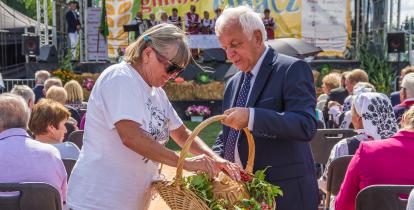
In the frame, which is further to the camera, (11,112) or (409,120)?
(11,112)

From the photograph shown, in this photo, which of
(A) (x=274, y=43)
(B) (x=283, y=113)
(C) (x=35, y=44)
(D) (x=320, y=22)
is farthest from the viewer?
(D) (x=320, y=22)

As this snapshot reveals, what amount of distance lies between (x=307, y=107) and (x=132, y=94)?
29.3 inches

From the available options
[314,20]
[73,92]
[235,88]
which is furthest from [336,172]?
[314,20]

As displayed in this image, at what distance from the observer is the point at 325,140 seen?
6152 millimetres

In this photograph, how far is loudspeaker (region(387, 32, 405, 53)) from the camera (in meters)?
17.4

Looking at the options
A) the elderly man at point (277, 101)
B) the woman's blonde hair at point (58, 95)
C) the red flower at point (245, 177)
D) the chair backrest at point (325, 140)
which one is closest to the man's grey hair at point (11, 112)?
the elderly man at point (277, 101)

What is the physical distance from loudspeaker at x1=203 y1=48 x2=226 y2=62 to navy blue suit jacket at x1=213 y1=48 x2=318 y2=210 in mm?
15035

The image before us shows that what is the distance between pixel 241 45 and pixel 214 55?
1534cm

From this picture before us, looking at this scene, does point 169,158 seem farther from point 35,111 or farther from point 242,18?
point 35,111

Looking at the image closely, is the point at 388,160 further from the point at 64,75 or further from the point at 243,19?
the point at 64,75

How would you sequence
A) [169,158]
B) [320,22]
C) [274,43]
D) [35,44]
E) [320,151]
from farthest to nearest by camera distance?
[320,22], [35,44], [274,43], [320,151], [169,158]

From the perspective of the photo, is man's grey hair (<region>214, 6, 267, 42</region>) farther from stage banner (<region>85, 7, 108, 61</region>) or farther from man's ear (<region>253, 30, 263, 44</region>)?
stage banner (<region>85, 7, 108, 61</region>)

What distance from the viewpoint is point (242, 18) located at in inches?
122

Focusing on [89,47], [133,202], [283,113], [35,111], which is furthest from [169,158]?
[89,47]
